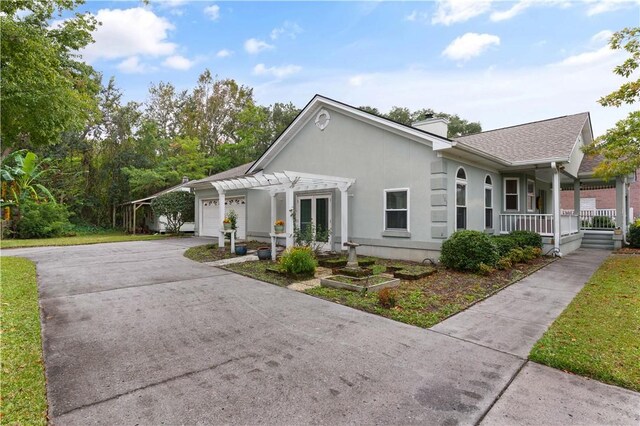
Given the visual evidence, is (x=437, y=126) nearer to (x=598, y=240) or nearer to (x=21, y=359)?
(x=598, y=240)

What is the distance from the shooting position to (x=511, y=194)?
13.2 meters

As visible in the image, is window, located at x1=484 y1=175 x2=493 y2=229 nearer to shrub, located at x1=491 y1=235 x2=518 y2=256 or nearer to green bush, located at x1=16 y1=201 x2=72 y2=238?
shrub, located at x1=491 y1=235 x2=518 y2=256

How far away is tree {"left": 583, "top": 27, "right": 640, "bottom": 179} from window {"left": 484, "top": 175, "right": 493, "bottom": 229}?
3512 millimetres

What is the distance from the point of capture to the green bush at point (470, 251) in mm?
8258

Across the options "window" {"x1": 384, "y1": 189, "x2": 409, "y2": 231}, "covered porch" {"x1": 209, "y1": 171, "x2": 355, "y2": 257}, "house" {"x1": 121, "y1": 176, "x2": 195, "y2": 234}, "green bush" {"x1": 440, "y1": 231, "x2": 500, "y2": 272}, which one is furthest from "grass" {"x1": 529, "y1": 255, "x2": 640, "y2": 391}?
"house" {"x1": 121, "y1": 176, "x2": 195, "y2": 234}

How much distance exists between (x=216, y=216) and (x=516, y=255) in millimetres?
14746

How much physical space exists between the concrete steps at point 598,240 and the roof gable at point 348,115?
11.5 m

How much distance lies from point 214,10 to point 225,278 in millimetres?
8033

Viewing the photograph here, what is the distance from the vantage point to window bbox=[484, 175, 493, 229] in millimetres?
11875

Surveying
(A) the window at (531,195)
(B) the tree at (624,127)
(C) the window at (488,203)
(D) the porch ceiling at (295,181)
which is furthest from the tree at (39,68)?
(A) the window at (531,195)

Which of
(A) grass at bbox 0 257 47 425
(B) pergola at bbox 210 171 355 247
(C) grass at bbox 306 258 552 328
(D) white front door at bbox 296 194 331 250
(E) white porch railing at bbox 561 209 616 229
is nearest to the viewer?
(A) grass at bbox 0 257 47 425

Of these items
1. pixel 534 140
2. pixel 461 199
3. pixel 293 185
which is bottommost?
pixel 461 199

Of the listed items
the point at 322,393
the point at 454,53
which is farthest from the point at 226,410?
the point at 454,53

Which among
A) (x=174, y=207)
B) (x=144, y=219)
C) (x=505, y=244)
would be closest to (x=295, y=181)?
(x=505, y=244)
